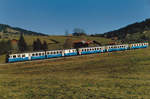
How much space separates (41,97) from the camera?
10438 millimetres

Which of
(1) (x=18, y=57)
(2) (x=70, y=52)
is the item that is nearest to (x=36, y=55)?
A: (1) (x=18, y=57)

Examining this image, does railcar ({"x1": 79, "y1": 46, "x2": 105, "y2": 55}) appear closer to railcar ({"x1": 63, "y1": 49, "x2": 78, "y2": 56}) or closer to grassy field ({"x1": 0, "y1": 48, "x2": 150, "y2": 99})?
railcar ({"x1": 63, "y1": 49, "x2": 78, "y2": 56})

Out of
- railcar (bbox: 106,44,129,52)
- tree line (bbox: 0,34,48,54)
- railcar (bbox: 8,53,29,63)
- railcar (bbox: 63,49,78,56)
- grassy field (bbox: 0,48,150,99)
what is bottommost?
grassy field (bbox: 0,48,150,99)

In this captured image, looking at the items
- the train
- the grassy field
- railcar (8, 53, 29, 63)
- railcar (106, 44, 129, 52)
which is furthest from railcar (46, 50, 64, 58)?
the grassy field

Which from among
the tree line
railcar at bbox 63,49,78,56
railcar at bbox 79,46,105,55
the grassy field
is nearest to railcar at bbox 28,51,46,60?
railcar at bbox 63,49,78,56

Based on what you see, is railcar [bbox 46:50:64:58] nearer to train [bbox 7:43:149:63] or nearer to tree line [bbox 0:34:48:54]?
train [bbox 7:43:149:63]

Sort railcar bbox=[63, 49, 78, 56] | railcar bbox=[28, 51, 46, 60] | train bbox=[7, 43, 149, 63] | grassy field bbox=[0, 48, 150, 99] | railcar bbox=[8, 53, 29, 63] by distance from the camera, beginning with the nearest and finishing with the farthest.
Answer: grassy field bbox=[0, 48, 150, 99] < railcar bbox=[8, 53, 29, 63] < train bbox=[7, 43, 149, 63] < railcar bbox=[28, 51, 46, 60] < railcar bbox=[63, 49, 78, 56]

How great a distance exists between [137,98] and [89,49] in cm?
4195

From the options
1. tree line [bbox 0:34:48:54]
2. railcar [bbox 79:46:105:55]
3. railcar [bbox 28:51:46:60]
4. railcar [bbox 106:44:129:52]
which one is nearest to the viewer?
railcar [bbox 28:51:46:60]

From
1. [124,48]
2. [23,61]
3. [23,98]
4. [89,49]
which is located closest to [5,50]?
[23,61]

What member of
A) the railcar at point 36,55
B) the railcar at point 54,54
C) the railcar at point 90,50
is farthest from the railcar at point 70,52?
the railcar at point 36,55

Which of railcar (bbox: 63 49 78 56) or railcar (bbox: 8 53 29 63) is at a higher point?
railcar (bbox: 63 49 78 56)

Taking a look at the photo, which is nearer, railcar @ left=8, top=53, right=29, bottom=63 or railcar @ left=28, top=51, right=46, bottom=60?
railcar @ left=8, top=53, right=29, bottom=63

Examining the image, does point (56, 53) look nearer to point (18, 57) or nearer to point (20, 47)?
point (18, 57)
